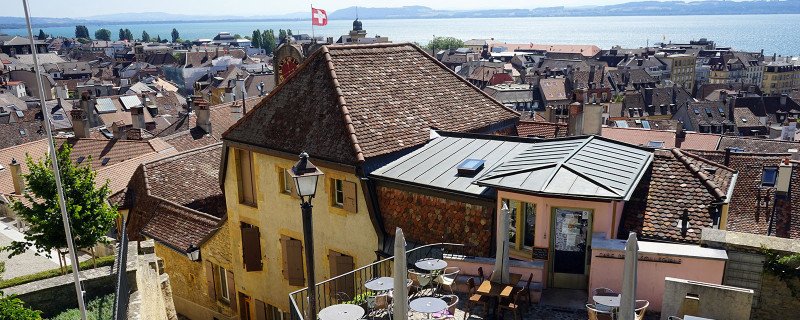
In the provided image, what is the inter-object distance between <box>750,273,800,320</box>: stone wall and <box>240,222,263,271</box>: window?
14175mm

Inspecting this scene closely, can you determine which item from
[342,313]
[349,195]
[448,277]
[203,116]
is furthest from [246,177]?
[203,116]

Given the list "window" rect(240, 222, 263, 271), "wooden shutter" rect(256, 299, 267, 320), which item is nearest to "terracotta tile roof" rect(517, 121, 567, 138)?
"window" rect(240, 222, 263, 271)

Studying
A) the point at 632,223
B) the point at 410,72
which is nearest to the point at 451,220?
the point at 632,223

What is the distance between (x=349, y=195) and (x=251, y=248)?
17.2ft

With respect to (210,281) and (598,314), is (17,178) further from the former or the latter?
(598,314)

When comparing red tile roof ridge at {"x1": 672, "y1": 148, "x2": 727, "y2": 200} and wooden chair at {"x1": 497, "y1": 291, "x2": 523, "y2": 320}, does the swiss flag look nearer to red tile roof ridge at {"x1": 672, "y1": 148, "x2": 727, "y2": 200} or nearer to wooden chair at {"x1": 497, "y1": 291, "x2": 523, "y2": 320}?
red tile roof ridge at {"x1": 672, "y1": 148, "x2": 727, "y2": 200}

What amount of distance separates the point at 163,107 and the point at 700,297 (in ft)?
278

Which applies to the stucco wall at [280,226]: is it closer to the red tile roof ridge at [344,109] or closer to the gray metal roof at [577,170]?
the red tile roof ridge at [344,109]

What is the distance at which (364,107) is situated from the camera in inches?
703

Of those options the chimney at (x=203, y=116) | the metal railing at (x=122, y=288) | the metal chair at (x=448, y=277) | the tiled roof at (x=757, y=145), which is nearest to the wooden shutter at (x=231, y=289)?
the metal railing at (x=122, y=288)

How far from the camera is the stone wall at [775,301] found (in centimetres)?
1210

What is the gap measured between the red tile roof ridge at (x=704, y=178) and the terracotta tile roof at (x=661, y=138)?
29951mm

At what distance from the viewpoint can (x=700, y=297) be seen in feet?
37.9

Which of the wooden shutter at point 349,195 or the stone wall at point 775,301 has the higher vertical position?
the wooden shutter at point 349,195
